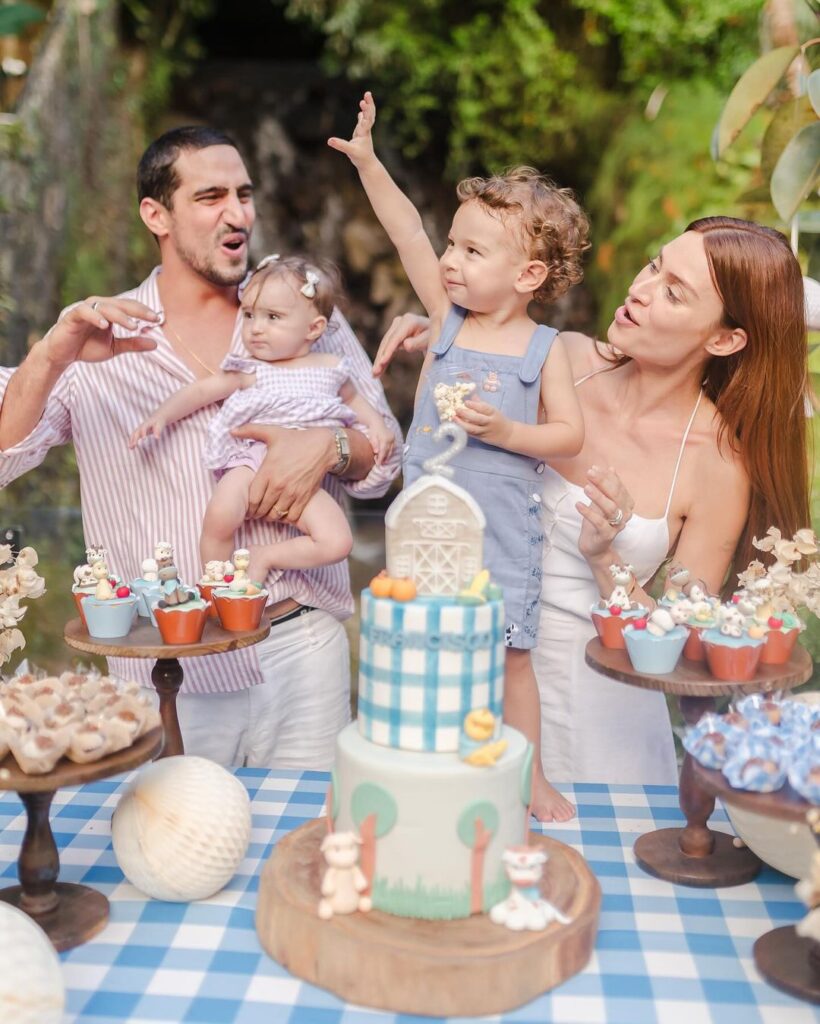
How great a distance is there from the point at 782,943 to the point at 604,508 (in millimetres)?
839

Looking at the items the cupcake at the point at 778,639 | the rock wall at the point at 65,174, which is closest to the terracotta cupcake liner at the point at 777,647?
the cupcake at the point at 778,639

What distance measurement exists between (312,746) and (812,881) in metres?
1.50

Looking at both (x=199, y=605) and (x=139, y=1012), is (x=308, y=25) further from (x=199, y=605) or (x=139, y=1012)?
(x=139, y=1012)

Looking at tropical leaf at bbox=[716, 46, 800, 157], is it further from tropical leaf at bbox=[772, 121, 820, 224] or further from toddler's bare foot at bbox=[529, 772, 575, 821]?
toddler's bare foot at bbox=[529, 772, 575, 821]

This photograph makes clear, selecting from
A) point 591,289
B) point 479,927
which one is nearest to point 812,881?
point 479,927

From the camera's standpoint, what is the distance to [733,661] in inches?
69.4

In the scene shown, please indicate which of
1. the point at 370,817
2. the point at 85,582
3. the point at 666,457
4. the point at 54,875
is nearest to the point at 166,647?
the point at 85,582

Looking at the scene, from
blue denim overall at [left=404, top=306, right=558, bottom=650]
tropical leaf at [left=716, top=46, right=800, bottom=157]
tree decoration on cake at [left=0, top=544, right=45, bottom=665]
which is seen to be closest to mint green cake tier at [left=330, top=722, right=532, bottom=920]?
blue denim overall at [left=404, top=306, right=558, bottom=650]

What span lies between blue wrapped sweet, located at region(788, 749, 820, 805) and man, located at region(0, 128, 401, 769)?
1220 mm

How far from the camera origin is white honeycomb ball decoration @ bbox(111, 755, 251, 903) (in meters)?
1.65

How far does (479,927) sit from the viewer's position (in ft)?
4.96

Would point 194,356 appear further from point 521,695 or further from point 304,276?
point 521,695

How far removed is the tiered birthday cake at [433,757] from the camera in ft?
5.00

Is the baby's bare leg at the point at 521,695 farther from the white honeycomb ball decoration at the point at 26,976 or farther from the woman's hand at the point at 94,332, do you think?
the white honeycomb ball decoration at the point at 26,976
